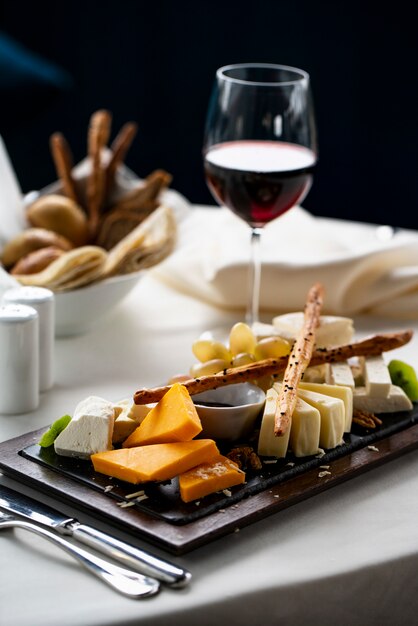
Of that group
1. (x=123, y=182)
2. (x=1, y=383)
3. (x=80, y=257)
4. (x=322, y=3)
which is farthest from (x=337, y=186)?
A: (x=1, y=383)

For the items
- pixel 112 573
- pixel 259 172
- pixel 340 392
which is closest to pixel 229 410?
pixel 340 392

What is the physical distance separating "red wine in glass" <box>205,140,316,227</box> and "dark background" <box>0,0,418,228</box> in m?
1.92

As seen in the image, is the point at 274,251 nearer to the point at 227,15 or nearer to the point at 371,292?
the point at 371,292

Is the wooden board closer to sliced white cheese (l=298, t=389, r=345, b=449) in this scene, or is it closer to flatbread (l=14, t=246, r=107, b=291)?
sliced white cheese (l=298, t=389, r=345, b=449)

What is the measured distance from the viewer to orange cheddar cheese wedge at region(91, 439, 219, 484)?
3.01ft

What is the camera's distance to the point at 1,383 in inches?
46.8

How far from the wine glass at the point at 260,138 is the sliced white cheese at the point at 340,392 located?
0.30 metres

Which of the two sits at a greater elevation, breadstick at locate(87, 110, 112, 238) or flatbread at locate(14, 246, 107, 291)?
breadstick at locate(87, 110, 112, 238)

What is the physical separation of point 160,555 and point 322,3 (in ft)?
9.32

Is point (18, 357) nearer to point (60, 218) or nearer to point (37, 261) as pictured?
point (37, 261)

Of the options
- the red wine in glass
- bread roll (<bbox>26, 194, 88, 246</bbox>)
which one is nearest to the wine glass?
the red wine in glass

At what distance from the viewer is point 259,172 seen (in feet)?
4.42

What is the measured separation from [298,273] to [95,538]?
33.1 inches

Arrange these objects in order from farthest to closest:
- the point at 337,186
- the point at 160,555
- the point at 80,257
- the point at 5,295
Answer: the point at 337,186
the point at 80,257
the point at 5,295
the point at 160,555
